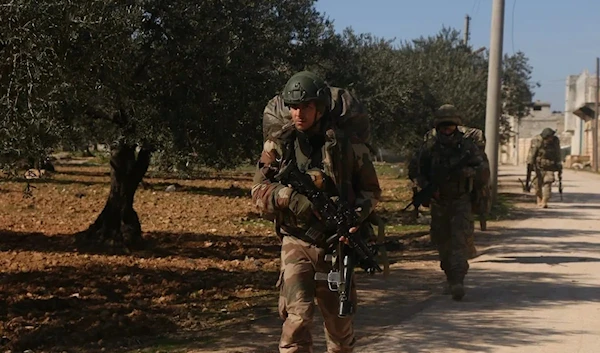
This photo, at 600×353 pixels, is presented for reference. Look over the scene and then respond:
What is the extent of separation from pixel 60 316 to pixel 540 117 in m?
88.1

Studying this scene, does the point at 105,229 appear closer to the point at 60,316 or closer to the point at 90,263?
the point at 90,263

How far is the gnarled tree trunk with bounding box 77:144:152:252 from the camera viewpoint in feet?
39.6

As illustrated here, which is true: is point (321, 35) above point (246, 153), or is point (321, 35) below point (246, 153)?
above

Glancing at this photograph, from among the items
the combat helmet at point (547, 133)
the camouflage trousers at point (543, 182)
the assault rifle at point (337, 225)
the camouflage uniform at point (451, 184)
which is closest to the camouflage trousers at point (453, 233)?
the camouflage uniform at point (451, 184)

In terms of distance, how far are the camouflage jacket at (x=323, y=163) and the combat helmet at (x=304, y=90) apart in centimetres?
17

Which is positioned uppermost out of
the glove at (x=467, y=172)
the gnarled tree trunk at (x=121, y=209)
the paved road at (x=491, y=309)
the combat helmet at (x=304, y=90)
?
the combat helmet at (x=304, y=90)

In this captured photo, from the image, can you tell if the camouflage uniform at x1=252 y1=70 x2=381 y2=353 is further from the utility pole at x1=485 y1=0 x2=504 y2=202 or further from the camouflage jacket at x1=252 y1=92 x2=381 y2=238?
the utility pole at x1=485 y1=0 x2=504 y2=202

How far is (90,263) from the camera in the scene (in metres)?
11.0

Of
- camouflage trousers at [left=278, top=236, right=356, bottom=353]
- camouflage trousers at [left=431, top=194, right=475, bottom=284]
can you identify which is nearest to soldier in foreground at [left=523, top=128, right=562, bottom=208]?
camouflage trousers at [left=431, top=194, right=475, bottom=284]

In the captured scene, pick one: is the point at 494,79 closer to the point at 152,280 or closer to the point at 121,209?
the point at 121,209

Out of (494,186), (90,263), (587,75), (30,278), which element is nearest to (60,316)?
(30,278)

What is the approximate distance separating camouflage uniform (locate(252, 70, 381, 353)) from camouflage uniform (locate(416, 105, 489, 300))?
3.55m

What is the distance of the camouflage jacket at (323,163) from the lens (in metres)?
4.70

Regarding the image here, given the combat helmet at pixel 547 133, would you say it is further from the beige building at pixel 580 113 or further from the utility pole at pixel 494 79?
the beige building at pixel 580 113
